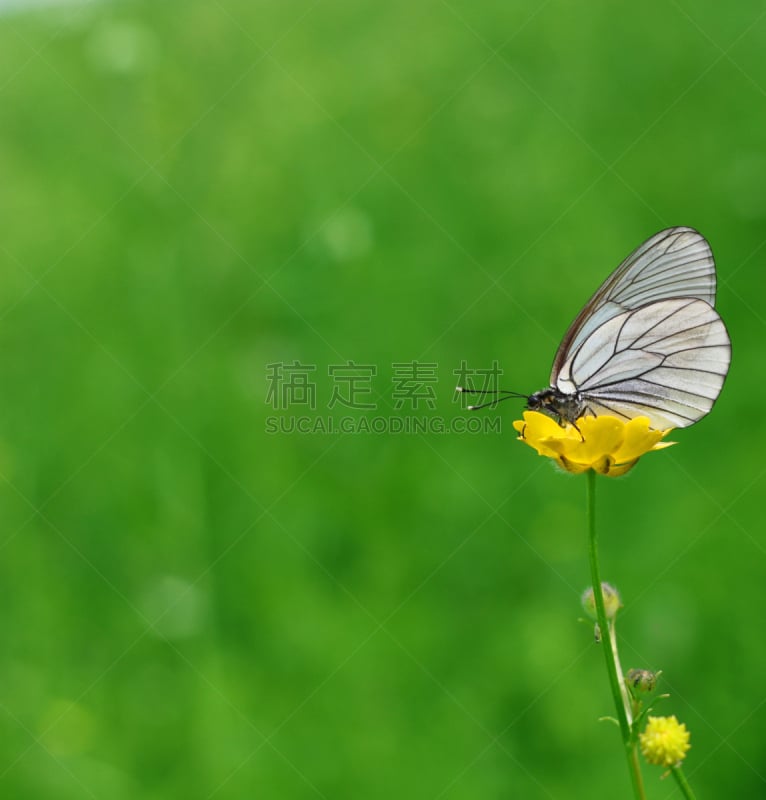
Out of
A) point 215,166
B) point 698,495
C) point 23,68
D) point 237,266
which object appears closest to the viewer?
point 698,495

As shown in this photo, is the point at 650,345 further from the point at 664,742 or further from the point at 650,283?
the point at 664,742

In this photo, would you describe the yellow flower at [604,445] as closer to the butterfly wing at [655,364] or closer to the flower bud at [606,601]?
the flower bud at [606,601]

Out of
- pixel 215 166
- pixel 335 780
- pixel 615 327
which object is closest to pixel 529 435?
pixel 615 327

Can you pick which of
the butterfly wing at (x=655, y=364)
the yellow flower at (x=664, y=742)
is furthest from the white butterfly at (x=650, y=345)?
the yellow flower at (x=664, y=742)

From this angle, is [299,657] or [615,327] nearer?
[615,327]

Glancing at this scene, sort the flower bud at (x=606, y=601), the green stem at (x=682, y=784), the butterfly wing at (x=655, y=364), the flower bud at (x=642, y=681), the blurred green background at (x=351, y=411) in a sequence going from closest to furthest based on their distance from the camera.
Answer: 1. the green stem at (x=682, y=784)
2. the flower bud at (x=642, y=681)
3. the flower bud at (x=606, y=601)
4. the butterfly wing at (x=655, y=364)
5. the blurred green background at (x=351, y=411)

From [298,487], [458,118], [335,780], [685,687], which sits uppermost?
[458,118]

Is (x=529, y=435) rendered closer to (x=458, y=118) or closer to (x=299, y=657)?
(x=299, y=657)
